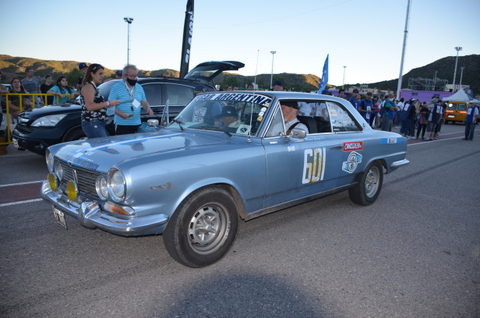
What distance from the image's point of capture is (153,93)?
731 centimetres

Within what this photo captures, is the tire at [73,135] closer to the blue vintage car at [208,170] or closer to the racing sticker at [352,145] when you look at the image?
the blue vintage car at [208,170]

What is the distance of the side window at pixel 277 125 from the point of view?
12.1 feet

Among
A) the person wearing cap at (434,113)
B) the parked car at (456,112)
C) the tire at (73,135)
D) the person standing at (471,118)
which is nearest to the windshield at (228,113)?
the tire at (73,135)

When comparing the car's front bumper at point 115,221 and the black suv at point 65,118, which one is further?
the black suv at point 65,118

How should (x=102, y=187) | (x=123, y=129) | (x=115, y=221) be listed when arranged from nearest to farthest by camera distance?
(x=115, y=221)
(x=102, y=187)
(x=123, y=129)

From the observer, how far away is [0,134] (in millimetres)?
8109

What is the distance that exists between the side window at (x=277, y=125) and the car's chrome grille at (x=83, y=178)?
1.75 meters

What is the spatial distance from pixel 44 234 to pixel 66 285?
1.17 metres

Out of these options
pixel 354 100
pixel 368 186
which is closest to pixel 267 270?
pixel 368 186

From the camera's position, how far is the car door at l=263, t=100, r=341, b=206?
11.7ft

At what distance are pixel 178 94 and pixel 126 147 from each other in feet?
15.6

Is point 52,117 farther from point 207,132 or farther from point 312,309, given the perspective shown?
point 312,309

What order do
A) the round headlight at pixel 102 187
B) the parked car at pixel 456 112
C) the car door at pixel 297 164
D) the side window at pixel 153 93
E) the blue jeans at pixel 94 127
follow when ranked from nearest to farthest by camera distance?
the round headlight at pixel 102 187
the car door at pixel 297 164
the blue jeans at pixel 94 127
the side window at pixel 153 93
the parked car at pixel 456 112

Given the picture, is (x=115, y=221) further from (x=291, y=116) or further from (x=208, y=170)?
(x=291, y=116)
